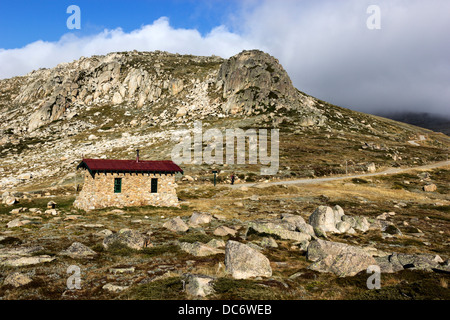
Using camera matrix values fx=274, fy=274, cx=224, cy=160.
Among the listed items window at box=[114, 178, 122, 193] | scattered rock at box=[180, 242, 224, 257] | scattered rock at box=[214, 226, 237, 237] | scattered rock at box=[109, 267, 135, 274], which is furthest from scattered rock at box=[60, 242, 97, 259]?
window at box=[114, 178, 122, 193]

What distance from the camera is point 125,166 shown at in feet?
113

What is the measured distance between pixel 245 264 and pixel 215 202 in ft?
85.1

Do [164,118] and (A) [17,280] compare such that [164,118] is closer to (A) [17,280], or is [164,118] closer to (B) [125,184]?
(B) [125,184]

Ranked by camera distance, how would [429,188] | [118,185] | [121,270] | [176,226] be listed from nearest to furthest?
[121,270] → [176,226] → [118,185] → [429,188]

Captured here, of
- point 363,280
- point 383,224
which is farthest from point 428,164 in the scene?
point 363,280

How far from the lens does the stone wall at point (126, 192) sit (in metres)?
33.0

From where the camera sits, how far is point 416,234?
26422 millimetres

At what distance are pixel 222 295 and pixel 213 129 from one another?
94.1 meters

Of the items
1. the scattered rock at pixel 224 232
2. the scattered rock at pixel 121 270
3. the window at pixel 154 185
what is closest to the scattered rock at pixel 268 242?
the scattered rock at pixel 224 232

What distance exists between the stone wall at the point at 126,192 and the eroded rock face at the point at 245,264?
22.8m

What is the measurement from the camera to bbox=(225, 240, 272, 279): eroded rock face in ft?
44.7

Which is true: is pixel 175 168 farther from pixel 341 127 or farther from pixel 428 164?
pixel 341 127

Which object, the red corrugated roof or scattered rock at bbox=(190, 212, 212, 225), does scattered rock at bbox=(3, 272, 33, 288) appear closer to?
scattered rock at bbox=(190, 212, 212, 225)

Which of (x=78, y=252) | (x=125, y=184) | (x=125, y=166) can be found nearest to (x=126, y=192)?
(x=125, y=184)
